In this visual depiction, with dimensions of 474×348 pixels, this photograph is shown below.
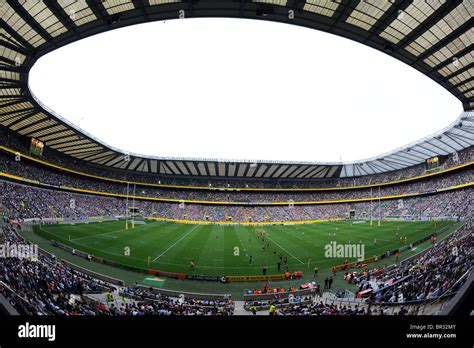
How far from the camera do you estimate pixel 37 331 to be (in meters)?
6.60

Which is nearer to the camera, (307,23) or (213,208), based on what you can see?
(307,23)

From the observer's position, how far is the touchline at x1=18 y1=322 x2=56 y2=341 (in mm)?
6559

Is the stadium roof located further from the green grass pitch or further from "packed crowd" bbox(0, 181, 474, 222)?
"packed crowd" bbox(0, 181, 474, 222)

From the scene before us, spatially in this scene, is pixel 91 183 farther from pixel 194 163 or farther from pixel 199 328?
pixel 199 328

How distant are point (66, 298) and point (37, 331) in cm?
730

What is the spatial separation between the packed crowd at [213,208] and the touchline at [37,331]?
3337 cm

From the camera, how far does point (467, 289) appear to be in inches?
351

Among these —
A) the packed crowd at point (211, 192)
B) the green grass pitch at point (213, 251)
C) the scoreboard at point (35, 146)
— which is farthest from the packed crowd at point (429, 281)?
the scoreboard at point (35, 146)

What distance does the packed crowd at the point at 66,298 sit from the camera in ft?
33.9

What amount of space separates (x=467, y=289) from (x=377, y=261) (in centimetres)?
1943

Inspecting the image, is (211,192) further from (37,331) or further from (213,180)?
(37,331)

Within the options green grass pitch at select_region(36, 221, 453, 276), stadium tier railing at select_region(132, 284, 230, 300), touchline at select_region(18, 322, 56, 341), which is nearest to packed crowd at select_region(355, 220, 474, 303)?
green grass pitch at select_region(36, 221, 453, 276)

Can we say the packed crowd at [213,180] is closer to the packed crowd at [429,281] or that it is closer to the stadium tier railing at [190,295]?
the stadium tier railing at [190,295]

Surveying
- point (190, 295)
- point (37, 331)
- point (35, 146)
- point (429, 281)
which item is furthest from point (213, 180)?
point (37, 331)
